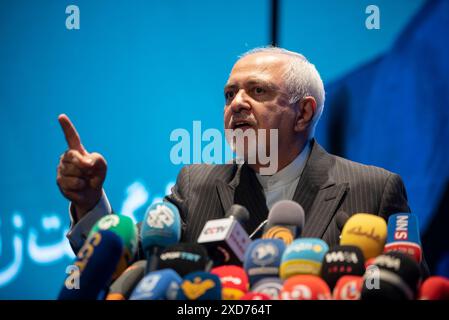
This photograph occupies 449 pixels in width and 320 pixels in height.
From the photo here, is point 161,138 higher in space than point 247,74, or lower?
lower

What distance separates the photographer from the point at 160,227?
153cm

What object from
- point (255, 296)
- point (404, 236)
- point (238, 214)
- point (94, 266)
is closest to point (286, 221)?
point (238, 214)

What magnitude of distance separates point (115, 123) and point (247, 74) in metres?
0.92

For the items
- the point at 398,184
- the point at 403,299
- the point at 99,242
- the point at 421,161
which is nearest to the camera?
the point at 403,299

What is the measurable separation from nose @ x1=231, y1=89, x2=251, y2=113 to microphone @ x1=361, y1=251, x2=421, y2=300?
1.25m

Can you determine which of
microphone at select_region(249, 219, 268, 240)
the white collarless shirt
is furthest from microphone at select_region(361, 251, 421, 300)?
the white collarless shirt

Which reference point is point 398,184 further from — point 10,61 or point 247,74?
point 10,61

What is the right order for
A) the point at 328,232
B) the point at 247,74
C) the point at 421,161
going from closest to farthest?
1. the point at 328,232
2. the point at 247,74
3. the point at 421,161

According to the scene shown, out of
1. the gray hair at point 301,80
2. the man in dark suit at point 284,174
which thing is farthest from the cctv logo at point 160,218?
the gray hair at point 301,80

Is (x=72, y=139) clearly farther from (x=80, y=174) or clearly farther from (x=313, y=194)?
(x=313, y=194)

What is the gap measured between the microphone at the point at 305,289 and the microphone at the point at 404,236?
0.98ft

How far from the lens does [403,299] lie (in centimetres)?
118

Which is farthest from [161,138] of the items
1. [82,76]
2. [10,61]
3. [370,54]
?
[370,54]

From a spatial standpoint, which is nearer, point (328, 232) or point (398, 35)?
point (328, 232)
